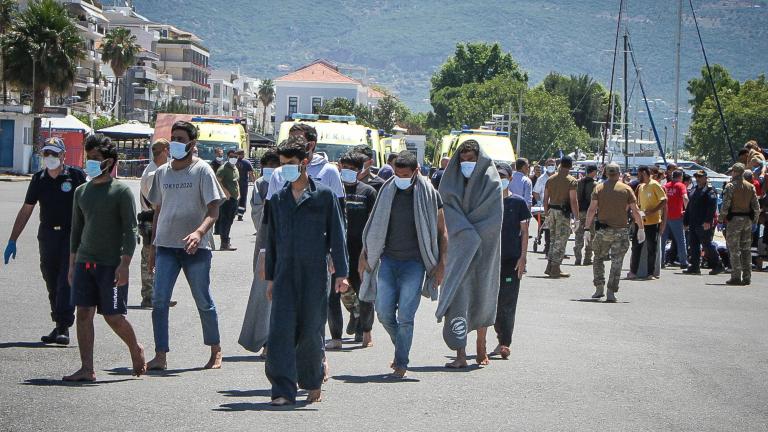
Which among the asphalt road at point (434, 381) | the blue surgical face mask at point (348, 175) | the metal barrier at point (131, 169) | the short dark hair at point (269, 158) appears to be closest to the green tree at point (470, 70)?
the metal barrier at point (131, 169)

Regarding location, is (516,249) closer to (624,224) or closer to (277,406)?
(277,406)

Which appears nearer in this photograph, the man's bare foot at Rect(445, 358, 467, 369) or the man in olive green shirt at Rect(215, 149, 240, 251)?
the man's bare foot at Rect(445, 358, 467, 369)

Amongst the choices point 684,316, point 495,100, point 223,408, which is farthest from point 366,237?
point 495,100

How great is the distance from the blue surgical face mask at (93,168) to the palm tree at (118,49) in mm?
100030

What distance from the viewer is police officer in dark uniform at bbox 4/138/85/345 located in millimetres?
11352

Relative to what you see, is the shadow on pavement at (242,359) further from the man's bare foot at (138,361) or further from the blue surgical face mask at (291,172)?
the blue surgical face mask at (291,172)

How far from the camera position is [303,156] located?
902cm

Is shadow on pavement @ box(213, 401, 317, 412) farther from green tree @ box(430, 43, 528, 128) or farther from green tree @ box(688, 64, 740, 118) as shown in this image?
green tree @ box(430, 43, 528, 128)

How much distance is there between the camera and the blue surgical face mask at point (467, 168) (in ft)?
36.4

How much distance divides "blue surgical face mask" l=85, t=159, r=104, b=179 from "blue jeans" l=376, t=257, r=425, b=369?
2495 millimetres

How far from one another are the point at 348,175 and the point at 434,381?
2.86 meters

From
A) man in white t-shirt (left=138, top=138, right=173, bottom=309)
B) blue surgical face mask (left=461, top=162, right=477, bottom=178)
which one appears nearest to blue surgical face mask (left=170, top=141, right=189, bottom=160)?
man in white t-shirt (left=138, top=138, right=173, bottom=309)

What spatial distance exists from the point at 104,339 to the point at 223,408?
3596 millimetres

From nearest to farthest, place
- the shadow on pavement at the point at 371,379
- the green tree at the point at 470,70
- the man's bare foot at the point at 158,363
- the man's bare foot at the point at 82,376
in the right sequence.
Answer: the man's bare foot at the point at 82,376 < the shadow on pavement at the point at 371,379 < the man's bare foot at the point at 158,363 < the green tree at the point at 470,70
